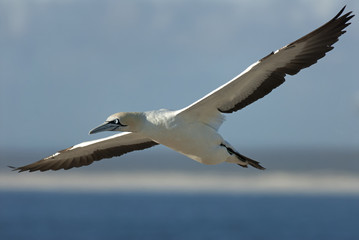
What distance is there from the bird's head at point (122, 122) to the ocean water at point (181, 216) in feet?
101

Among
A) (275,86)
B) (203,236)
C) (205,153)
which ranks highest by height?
(203,236)

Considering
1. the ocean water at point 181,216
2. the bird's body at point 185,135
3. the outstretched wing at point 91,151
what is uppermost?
the ocean water at point 181,216

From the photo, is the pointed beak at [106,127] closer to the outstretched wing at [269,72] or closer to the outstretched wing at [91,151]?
the outstretched wing at [269,72]

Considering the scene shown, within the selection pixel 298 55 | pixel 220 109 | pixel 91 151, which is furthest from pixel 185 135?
pixel 91 151

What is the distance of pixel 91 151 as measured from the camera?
1558 cm

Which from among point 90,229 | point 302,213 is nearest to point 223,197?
point 302,213

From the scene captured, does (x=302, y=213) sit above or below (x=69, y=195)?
below

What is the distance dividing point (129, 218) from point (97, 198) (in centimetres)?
1733

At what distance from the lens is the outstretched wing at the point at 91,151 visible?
15117 millimetres

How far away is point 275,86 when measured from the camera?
44.4 feet

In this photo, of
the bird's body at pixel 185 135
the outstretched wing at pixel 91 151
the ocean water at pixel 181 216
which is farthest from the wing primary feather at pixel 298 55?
the ocean water at pixel 181 216

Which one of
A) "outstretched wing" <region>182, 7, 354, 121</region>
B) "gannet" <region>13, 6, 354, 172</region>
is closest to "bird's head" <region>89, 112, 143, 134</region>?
Answer: "gannet" <region>13, 6, 354, 172</region>

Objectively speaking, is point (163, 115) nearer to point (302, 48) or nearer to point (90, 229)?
point (302, 48)

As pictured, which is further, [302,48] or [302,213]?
[302,213]
